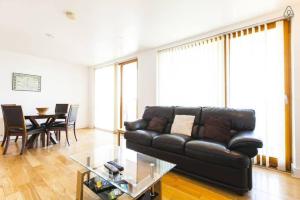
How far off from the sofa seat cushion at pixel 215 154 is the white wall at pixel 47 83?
15.9 feet

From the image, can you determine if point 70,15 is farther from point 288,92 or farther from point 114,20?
point 288,92

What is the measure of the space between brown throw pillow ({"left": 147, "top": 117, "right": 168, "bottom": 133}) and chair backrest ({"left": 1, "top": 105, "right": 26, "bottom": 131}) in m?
2.48

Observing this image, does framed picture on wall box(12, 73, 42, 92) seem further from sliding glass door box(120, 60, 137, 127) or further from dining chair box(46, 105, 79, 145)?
sliding glass door box(120, 60, 137, 127)

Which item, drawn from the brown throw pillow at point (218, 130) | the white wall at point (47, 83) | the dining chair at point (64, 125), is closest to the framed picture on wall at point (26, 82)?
the white wall at point (47, 83)

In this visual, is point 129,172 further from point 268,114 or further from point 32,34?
point 32,34

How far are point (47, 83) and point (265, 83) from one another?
5.74 meters

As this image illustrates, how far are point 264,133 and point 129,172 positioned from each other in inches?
89.8

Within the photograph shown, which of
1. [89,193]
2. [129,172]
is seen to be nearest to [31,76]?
[89,193]

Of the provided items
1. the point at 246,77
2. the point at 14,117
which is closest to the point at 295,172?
the point at 246,77

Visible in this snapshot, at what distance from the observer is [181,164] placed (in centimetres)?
225

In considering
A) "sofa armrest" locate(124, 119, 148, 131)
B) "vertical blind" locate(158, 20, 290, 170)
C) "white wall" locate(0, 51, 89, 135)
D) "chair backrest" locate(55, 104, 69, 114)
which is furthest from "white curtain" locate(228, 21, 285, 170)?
"white wall" locate(0, 51, 89, 135)

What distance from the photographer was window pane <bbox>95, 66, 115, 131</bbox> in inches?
217

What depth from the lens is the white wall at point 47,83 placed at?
4371mm

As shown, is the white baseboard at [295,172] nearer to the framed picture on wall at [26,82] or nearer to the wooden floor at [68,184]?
the wooden floor at [68,184]
